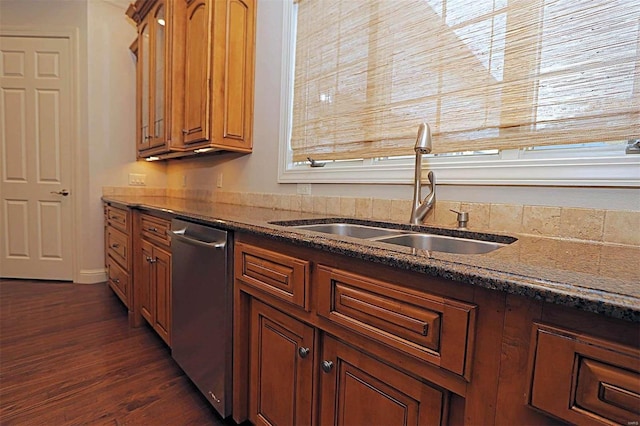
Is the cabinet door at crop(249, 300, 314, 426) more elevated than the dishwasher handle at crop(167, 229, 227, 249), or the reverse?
the dishwasher handle at crop(167, 229, 227, 249)

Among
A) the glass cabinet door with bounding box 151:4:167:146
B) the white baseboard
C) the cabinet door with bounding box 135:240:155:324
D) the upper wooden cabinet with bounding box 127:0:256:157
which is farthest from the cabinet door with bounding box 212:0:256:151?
the white baseboard

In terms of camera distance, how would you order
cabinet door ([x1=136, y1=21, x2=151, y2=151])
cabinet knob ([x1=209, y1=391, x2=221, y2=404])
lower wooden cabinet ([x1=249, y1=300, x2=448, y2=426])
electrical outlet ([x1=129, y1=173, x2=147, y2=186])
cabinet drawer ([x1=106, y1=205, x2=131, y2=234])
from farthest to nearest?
electrical outlet ([x1=129, y1=173, x2=147, y2=186]) → cabinet door ([x1=136, y1=21, x2=151, y2=151]) → cabinet drawer ([x1=106, y1=205, x2=131, y2=234]) → cabinet knob ([x1=209, y1=391, x2=221, y2=404]) → lower wooden cabinet ([x1=249, y1=300, x2=448, y2=426])

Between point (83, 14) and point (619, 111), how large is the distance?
4.23 meters

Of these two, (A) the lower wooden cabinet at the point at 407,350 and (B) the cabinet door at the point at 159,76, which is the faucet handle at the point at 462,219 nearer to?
(A) the lower wooden cabinet at the point at 407,350

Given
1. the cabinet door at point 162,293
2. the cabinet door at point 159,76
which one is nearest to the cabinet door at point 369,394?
the cabinet door at point 162,293

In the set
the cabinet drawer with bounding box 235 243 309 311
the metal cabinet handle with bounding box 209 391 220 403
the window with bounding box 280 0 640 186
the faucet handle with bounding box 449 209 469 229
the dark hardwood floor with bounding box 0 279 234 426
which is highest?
the window with bounding box 280 0 640 186

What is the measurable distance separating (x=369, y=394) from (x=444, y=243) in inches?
23.4

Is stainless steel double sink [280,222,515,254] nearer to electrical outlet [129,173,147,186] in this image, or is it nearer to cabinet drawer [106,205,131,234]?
cabinet drawer [106,205,131,234]

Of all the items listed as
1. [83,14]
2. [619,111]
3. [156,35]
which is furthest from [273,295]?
[83,14]

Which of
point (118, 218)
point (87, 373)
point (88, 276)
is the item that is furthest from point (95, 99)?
point (87, 373)

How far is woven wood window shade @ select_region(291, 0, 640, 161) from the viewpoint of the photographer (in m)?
0.98

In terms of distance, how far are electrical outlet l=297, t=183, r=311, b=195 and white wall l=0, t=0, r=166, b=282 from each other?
2503 mm

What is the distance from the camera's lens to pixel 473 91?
1.26 metres

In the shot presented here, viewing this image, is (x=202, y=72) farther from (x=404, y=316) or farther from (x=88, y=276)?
(x=88, y=276)
